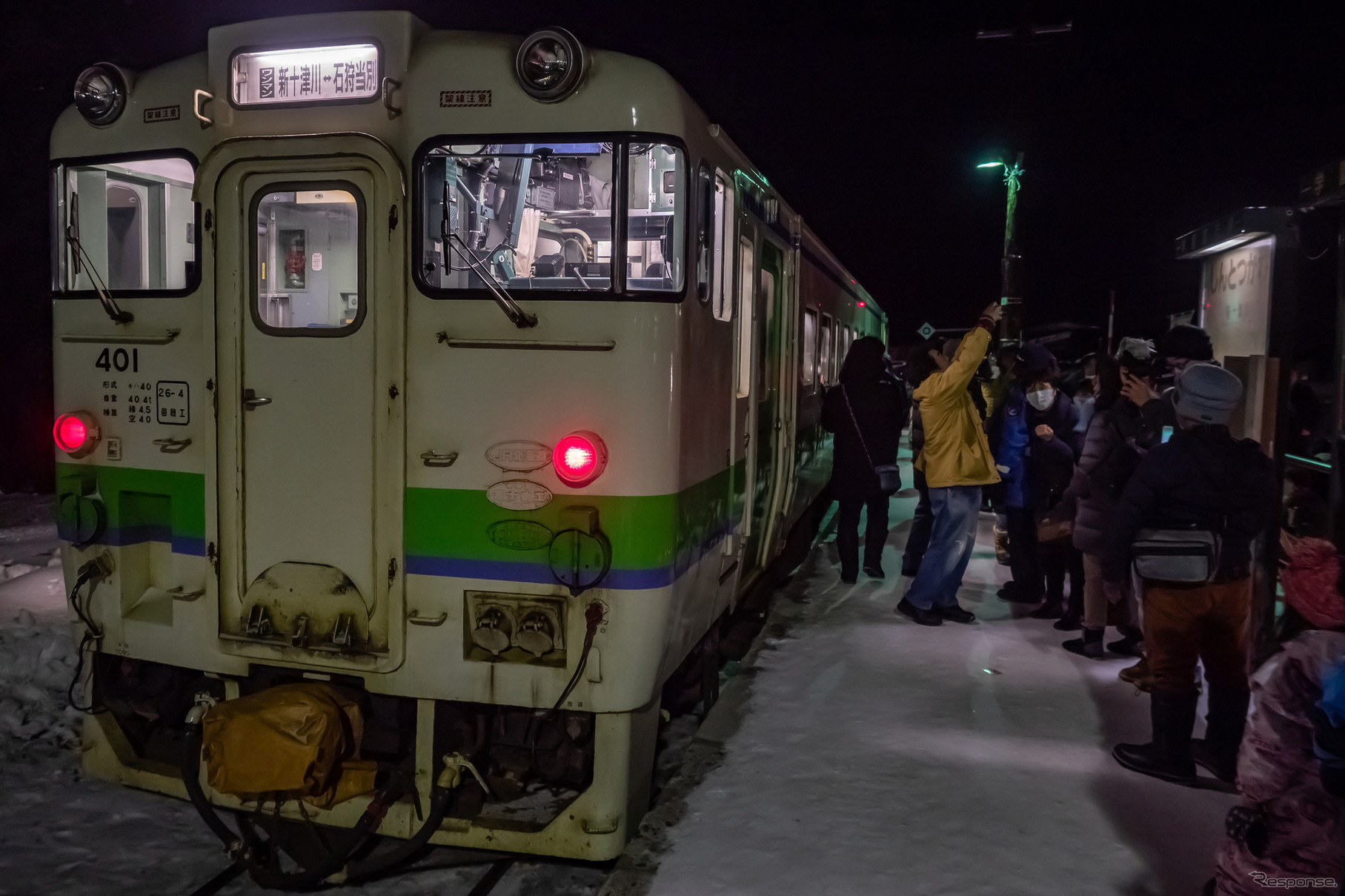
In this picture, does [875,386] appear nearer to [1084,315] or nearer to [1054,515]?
[1054,515]

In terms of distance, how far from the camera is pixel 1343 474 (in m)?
4.91

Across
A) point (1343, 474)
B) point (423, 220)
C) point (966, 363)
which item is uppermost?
point (423, 220)

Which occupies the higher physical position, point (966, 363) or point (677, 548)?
point (966, 363)

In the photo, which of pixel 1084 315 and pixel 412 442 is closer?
pixel 412 442

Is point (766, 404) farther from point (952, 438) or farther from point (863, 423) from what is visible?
point (863, 423)

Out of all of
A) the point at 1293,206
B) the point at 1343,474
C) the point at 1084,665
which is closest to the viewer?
the point at 1343,474

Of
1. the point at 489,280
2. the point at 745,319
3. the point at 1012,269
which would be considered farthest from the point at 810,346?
the point at 1012,269

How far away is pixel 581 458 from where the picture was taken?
3486 mm

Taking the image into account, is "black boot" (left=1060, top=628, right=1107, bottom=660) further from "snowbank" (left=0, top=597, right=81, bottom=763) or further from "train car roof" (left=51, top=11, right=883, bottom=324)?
"snowbank" (left=0, top=597, right=81, bottom=763)

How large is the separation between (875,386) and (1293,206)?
310 cm

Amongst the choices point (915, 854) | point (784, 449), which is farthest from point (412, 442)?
point (784, 449)

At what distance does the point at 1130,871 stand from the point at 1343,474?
249 cm

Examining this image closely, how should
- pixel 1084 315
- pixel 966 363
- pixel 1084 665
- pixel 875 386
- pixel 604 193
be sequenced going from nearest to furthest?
1. pixel 604 193
2. pixel 1084 665
3. pixel 966 363
4. pixel 875 386
5. pixel 1084 315

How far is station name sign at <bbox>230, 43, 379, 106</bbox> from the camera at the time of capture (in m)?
3.64
